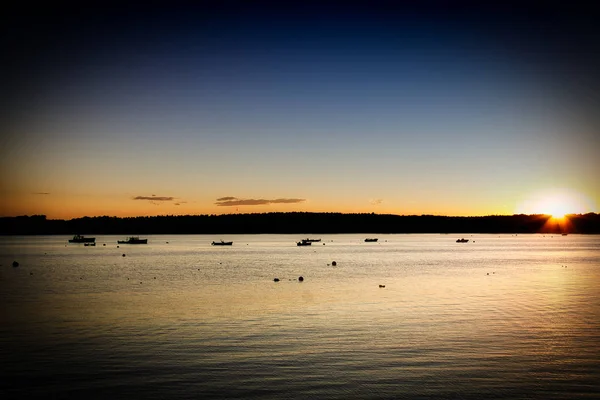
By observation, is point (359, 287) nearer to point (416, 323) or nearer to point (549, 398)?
point (416, 323)

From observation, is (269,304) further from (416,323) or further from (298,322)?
(416,323)

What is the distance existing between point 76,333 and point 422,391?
22.5m

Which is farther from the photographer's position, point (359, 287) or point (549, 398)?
point (359, 287)

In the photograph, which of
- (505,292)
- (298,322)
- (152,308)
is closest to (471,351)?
(298,322)

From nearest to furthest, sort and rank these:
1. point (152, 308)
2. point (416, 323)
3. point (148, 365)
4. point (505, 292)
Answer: point (148, 365), point (416, 323), point (152, 308), point (505, 292)

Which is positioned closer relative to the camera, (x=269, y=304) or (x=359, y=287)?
(x=269, y=304)

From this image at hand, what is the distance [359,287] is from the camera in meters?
62.1

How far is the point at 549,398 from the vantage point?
2128cm

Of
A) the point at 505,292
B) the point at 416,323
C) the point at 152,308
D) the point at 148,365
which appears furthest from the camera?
the point at 505,292

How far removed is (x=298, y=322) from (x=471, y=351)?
1271 cm

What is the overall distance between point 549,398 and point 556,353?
8.14 meters

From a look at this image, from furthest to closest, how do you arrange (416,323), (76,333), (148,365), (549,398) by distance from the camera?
(416,323)
(76,333)
(148,365)
(549,398)

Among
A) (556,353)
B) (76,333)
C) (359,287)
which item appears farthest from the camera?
(359,287)

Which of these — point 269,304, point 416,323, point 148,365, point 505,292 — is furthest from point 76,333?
point 505,292
